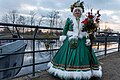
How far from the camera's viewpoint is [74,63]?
10.9 ft

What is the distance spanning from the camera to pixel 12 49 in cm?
506

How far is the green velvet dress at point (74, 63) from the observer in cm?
327

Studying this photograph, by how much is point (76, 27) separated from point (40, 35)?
95 centimetres

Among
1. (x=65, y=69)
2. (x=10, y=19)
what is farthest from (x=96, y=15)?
(x=10, y=19)

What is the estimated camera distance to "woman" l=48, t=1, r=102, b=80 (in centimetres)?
329

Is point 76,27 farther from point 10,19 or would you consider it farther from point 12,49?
point 10,19

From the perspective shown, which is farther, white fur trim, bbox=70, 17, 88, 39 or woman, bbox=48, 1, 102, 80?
white fur trim, bbox=70, 17, 88, 39

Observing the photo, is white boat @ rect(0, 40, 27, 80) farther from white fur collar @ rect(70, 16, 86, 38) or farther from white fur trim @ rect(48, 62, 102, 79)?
white fur collar @ rect(70, 16, 86, 38)

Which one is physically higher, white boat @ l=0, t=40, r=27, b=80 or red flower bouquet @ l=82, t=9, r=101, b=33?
red flower bouquet @ l=82, t=9, r=101, b=33

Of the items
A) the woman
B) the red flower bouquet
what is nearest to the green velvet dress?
the woman

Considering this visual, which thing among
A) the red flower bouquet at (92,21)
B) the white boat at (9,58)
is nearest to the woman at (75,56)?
the red flower bouquet at (92,21)

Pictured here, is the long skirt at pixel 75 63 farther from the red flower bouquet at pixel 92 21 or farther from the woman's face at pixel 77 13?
the woman's face at pixel 77 13

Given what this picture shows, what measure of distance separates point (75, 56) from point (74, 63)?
0.14 metres

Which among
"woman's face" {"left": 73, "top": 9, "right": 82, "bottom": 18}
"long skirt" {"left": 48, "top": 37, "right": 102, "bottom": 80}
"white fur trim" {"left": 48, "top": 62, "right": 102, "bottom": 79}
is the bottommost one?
"white fur trim" {"left": 48, "top": 62, "right": 102, "bottom": 79}
